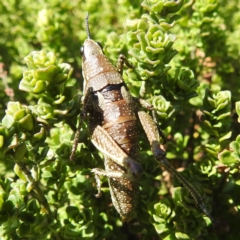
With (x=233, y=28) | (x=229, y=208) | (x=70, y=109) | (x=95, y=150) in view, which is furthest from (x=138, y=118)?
(x=233, y=28)

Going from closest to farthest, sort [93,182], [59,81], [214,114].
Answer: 1. [59,81]
2. [214,114]
3. [93,182]

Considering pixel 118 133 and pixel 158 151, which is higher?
pixel 118 133

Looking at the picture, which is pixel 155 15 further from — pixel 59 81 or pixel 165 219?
pixel 165 219

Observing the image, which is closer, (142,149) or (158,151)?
(158,151)

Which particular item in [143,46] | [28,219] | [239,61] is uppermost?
[239,61]

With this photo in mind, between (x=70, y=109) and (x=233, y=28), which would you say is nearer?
(x=70, y=109)
